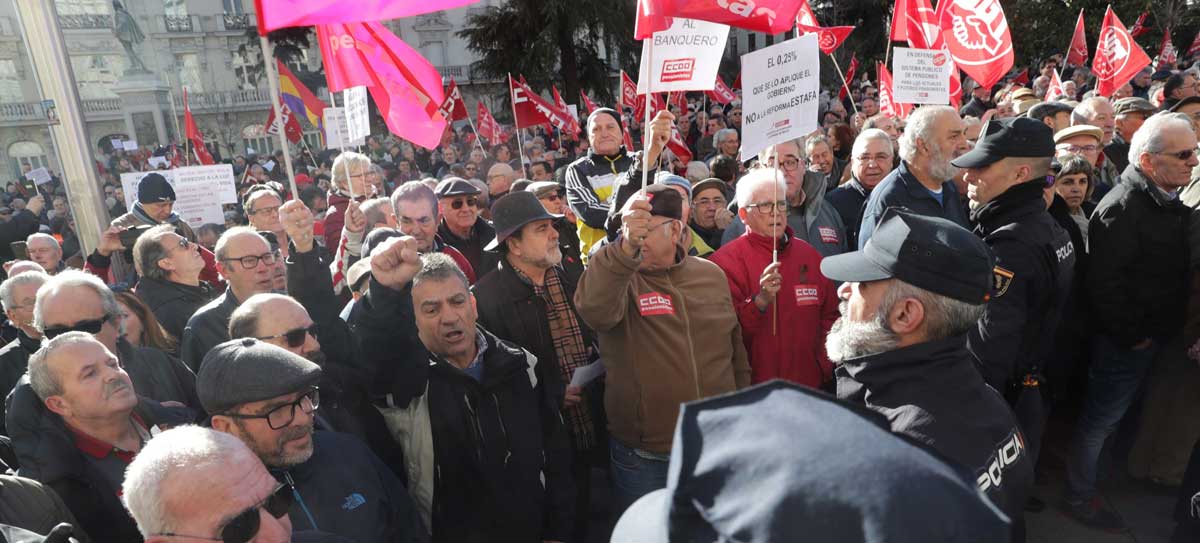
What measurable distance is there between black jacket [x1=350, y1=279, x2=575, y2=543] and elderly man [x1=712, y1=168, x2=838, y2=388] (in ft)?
3.66

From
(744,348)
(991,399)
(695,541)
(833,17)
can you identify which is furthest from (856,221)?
(833,17)

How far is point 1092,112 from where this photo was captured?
5.79m

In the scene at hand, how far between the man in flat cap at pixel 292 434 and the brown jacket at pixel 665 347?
1031 mm

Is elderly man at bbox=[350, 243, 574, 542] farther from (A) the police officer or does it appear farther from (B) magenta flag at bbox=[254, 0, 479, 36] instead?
(A) the police officer

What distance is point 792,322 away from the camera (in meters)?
3.31

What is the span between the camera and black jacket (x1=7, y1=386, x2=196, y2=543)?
229 cm

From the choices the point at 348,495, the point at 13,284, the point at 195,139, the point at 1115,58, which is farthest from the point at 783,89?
the point at 195,139

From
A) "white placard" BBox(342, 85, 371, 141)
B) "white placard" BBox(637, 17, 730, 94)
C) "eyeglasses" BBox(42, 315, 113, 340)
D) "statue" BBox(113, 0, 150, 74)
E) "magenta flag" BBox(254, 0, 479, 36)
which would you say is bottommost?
"eyeglasses" BBox(42, 315, 113, 340)

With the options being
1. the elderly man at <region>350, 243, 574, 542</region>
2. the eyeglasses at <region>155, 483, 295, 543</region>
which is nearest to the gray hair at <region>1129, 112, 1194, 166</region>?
the elderly man at <region>350, 243, 574, 542</region>

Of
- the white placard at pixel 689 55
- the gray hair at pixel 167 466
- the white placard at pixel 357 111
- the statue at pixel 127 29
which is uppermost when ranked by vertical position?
the statue at pixel 127 29

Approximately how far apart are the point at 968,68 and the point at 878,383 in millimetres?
5595

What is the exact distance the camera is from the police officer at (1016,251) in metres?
2.98

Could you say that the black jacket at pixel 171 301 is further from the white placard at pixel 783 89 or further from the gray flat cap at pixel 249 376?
the white placard at pixel 783 89

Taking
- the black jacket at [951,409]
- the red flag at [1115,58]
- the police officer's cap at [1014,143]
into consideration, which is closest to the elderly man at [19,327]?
the black jacket at [951,409]
